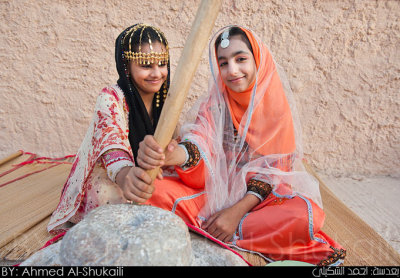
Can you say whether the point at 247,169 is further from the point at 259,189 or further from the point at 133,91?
the point at 133,91

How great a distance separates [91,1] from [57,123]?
51.2 inches

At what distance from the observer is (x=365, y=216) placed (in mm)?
2361

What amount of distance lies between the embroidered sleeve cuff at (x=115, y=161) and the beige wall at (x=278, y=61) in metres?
1.74

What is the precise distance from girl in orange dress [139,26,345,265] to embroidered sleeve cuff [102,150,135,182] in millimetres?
226

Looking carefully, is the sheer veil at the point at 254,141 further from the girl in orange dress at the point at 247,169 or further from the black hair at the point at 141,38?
the black hair at the point at 141,38

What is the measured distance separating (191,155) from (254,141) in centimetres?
43

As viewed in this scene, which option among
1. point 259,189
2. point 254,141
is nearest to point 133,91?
point 254,141

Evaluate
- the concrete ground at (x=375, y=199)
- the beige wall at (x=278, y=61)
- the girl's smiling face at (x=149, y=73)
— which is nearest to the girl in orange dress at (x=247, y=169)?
the girl's smiling face at (x=149, y=73)

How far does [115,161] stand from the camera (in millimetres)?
1518

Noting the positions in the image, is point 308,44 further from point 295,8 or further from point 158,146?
point 158,146

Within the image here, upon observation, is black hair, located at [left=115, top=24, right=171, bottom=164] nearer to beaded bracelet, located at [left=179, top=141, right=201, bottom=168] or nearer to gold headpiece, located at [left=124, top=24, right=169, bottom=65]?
gold headpiece, located at [left=124, top=24, right=169, bottom=65]

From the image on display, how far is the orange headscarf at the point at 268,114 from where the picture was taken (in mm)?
1897

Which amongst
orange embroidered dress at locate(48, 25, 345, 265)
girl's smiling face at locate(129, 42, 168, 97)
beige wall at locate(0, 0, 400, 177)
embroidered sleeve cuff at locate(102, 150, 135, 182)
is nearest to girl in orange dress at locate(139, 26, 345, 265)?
orange embroidered dress at locate(48, 25, 345, 265)

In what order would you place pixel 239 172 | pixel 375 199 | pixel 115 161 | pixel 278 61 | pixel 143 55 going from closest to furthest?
pixel 115 161
pixel 143 55
pixel 239 172
pixel 375 199
pixel 278 61
